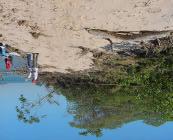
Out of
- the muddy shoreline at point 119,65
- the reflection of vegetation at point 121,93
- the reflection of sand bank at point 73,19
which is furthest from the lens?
the reflection of vegetation at point 121,93

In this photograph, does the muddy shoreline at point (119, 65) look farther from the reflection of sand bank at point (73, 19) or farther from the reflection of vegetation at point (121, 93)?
the reflection of sand bank at point (73, 19)

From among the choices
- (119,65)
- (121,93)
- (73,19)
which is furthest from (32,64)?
(73,19)

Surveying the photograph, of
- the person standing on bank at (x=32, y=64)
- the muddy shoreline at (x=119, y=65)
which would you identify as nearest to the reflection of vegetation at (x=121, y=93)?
the muddy shoreline at (x=119, y=65)

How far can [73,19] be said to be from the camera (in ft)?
29.3

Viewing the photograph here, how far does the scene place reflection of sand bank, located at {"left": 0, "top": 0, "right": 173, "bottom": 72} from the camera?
8.31 meters

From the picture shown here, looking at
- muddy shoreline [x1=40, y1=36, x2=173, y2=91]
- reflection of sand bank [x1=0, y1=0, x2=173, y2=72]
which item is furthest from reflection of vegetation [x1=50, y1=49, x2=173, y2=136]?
reflection of sand bank [x1=0, y1=0, x2=173, y2=72]

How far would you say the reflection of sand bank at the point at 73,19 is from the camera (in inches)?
A: 327

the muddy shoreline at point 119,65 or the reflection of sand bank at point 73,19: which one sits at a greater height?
the reflection of sand bank at point 73,19

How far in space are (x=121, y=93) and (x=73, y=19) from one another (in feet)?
20.7

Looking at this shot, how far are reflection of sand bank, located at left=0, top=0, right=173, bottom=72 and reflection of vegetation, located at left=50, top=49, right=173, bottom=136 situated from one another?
6.91 feet

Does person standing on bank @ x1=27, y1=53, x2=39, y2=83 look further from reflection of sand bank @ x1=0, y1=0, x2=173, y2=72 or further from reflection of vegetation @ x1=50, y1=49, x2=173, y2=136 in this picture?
reflection of vegetation @ x1=50, y1=49, x2=173, y2=136

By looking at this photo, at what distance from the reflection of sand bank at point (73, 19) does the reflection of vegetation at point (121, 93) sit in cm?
211

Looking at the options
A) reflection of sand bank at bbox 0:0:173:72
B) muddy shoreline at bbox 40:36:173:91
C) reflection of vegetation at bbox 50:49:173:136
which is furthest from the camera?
reflection of vegetation at bbox 50:49:173:136

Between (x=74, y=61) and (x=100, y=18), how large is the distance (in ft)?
14.3
